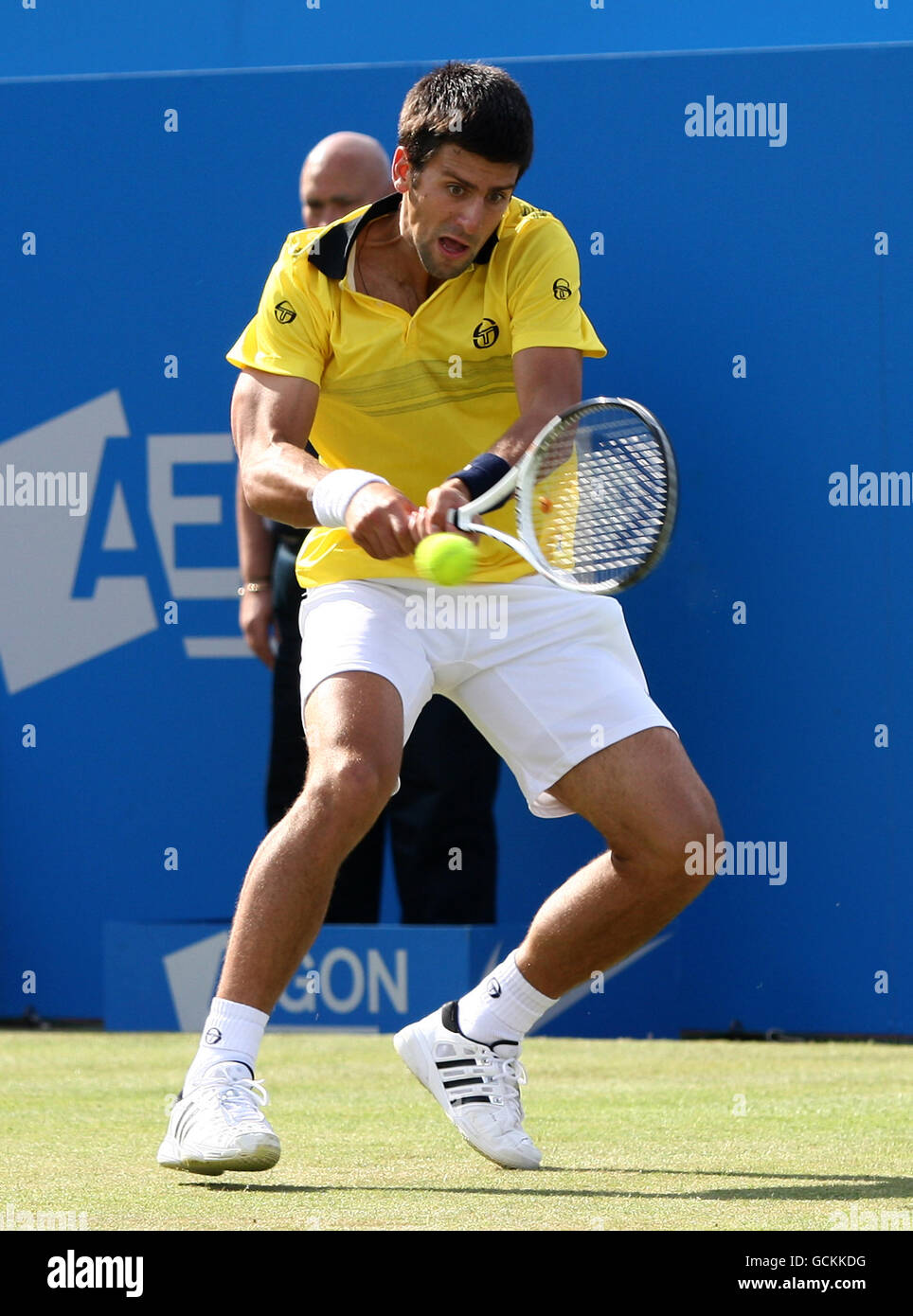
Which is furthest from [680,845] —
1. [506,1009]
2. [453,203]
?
[453,203]

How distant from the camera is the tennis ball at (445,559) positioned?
2686mm

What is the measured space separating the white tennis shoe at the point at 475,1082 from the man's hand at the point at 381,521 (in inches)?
30.9

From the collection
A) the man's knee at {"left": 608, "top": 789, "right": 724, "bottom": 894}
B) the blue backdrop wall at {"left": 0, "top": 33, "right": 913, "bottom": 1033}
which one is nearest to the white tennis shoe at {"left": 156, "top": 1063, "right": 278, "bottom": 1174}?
the man's knee at {"left": 608, "top": 789, "right": 724, "bottom": 894}

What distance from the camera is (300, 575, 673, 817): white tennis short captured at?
9.85ft

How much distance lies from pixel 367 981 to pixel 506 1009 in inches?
62.1

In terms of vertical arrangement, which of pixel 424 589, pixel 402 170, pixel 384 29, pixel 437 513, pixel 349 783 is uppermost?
pixel 384 29

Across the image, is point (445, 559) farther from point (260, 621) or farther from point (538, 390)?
point (260, 621)

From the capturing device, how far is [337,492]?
2.82 m

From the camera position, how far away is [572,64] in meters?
4.82

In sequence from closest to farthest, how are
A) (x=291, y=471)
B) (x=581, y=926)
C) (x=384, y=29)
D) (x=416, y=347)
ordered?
(x=291, y=471) < (x=581, y=926) < (x=416, y=347) < (x=384, y=29)

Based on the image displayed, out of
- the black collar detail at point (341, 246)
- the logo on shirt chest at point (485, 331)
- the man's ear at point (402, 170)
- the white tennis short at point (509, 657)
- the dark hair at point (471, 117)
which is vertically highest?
the dark hair at point (471, 117)

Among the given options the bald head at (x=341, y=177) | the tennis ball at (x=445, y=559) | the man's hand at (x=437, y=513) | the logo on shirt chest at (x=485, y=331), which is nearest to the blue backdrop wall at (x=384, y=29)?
the bald head at (x=341, y=177)

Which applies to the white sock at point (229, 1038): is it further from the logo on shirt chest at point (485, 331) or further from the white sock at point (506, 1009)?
the logo on shirt chest at point (485, 331)

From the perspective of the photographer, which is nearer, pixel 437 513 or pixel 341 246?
pixel 437 513
